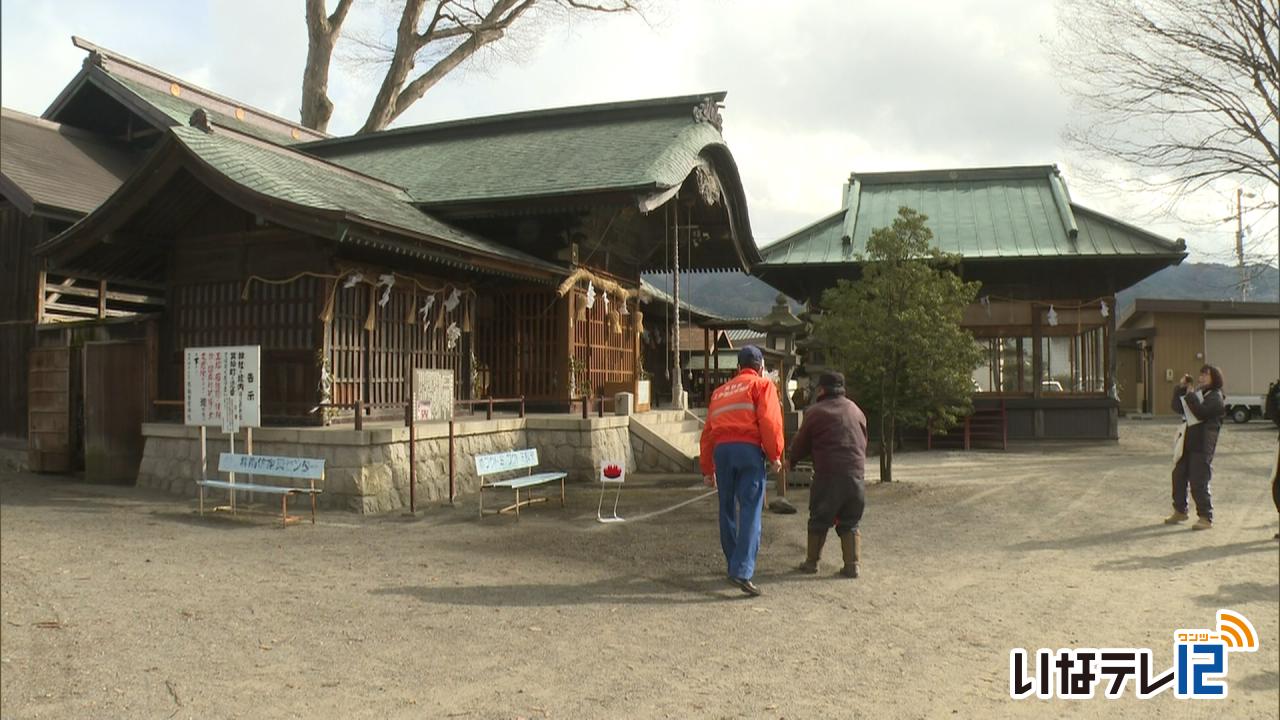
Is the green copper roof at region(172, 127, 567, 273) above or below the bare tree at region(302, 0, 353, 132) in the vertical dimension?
below

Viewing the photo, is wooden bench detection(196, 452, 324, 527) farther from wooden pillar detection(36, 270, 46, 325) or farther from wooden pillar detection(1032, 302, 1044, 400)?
wooden pillar detection(1032, 302, 1044, 400)

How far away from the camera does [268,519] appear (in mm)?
9586

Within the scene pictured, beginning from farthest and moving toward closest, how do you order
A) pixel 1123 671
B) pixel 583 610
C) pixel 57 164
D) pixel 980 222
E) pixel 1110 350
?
pixel 980 222, pixel 1110 350, pixel 57 164, pixel 583 610, pixel 1123 671

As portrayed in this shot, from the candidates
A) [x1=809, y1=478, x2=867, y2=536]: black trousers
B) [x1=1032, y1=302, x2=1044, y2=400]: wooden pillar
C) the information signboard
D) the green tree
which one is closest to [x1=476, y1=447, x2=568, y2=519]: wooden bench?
the information signboard

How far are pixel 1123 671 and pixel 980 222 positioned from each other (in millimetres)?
19340

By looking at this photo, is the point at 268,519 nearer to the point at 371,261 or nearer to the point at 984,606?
the point at 371,261

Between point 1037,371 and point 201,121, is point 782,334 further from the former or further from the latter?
point 201,121

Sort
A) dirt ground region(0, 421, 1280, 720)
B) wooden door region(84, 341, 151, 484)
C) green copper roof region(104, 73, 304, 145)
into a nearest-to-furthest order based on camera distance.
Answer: dirt ground region(0, 421, 1280, 720), wooden door region(84, 341, 151, 484), green copper roof region(104, 73, 304, 145)

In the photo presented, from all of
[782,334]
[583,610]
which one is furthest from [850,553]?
[782,334]

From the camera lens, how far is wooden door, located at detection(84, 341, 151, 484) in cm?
1214

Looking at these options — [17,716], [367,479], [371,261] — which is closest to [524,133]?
[371,261]

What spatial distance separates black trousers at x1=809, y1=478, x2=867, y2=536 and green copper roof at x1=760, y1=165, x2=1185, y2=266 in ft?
45.6

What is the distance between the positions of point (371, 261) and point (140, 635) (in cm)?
708

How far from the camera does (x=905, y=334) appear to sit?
40.2 ft
